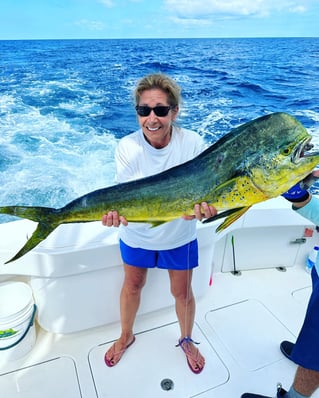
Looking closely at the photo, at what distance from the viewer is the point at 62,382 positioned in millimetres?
1856

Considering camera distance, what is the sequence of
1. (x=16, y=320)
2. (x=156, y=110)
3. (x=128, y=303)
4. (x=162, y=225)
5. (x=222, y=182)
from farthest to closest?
1. (x=128, y=303)
2. (x=16, y=320)
3. (x=162, y=225)
4. (x=156, y=110)
5. (x=222, y=182)

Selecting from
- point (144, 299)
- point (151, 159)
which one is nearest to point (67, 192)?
point (144, 299)

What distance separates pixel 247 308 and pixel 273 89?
10.4m

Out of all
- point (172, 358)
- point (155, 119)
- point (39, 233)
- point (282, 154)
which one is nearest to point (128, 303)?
point (172, 358)

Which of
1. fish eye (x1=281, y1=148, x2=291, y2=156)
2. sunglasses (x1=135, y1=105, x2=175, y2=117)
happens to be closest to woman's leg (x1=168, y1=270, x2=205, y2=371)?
sunglasses (x1=135, y1=105, x2=175, y2=117)

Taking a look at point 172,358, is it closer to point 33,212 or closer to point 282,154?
point 33,212

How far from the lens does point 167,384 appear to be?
185 centimetres

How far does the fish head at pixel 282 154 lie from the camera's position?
3.26 ft

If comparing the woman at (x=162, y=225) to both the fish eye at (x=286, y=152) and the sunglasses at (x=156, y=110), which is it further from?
the fish eye at (x=286, y=152)

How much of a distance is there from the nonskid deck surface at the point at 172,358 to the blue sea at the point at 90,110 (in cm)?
141

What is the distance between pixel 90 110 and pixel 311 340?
7.47m

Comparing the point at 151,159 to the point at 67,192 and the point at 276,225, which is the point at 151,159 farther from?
the point at 67,192

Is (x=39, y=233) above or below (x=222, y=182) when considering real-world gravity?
below

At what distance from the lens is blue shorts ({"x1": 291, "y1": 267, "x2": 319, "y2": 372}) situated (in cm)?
137
